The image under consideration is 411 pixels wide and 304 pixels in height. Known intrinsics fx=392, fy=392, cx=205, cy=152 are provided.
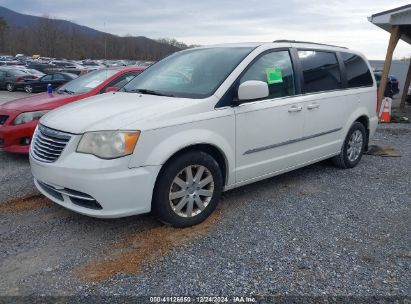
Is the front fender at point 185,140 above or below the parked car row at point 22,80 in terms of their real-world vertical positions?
below

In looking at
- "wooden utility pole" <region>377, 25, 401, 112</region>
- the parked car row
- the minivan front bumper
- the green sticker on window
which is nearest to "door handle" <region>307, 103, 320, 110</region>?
the green sticker on window

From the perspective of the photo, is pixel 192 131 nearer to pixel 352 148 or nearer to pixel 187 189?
pixel 187 189

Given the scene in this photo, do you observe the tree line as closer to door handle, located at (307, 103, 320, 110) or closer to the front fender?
door handle, located at (307, 103, 320, 110)

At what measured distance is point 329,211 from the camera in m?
4.18

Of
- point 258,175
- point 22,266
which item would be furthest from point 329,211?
point 22,266

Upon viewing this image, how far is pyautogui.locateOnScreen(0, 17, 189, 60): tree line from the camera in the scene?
281ft

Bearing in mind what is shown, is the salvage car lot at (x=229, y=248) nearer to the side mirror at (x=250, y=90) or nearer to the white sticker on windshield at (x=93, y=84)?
the side mirror at (x=250, y=90)

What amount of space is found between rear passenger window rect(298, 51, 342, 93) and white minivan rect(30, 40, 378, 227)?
0.01 metres

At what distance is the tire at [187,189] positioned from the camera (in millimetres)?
3410

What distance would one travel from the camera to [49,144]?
11.5ft

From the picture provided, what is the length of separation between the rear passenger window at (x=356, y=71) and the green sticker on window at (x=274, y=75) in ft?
5.10

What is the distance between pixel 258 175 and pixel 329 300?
69.9 inches

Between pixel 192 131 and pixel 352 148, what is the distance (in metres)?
3.20

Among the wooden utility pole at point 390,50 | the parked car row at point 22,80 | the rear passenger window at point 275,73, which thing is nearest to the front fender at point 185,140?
the rear passenger window at point 275,73
